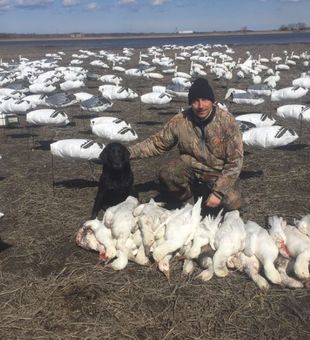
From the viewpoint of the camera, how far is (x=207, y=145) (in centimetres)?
700

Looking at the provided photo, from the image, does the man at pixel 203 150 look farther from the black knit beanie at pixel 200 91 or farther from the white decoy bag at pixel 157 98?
Result: the white decoy bag at pixel 157 98

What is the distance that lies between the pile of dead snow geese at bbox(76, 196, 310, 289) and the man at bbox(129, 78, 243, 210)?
86 centimetres

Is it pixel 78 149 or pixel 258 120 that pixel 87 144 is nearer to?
pixel 78 149

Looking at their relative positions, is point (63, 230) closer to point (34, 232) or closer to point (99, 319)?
point (34, 232)

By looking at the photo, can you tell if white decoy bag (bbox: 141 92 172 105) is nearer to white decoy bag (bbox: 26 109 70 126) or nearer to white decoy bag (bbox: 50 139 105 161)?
white decoy bag (bbox: 26 109 70 126)

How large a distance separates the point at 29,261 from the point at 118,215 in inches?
51.6

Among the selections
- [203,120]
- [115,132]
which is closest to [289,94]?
[115,132]

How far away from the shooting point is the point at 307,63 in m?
36.5

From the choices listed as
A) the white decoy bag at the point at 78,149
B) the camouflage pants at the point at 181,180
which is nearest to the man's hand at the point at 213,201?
the camouflage pants at the point at 181,180

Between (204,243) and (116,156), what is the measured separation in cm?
217

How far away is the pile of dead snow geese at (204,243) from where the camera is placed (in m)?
5.35

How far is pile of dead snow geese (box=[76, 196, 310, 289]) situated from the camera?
535cm

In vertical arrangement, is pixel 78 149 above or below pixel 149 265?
above

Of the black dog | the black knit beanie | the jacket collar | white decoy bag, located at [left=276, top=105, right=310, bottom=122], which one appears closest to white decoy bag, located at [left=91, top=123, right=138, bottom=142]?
the black dog
